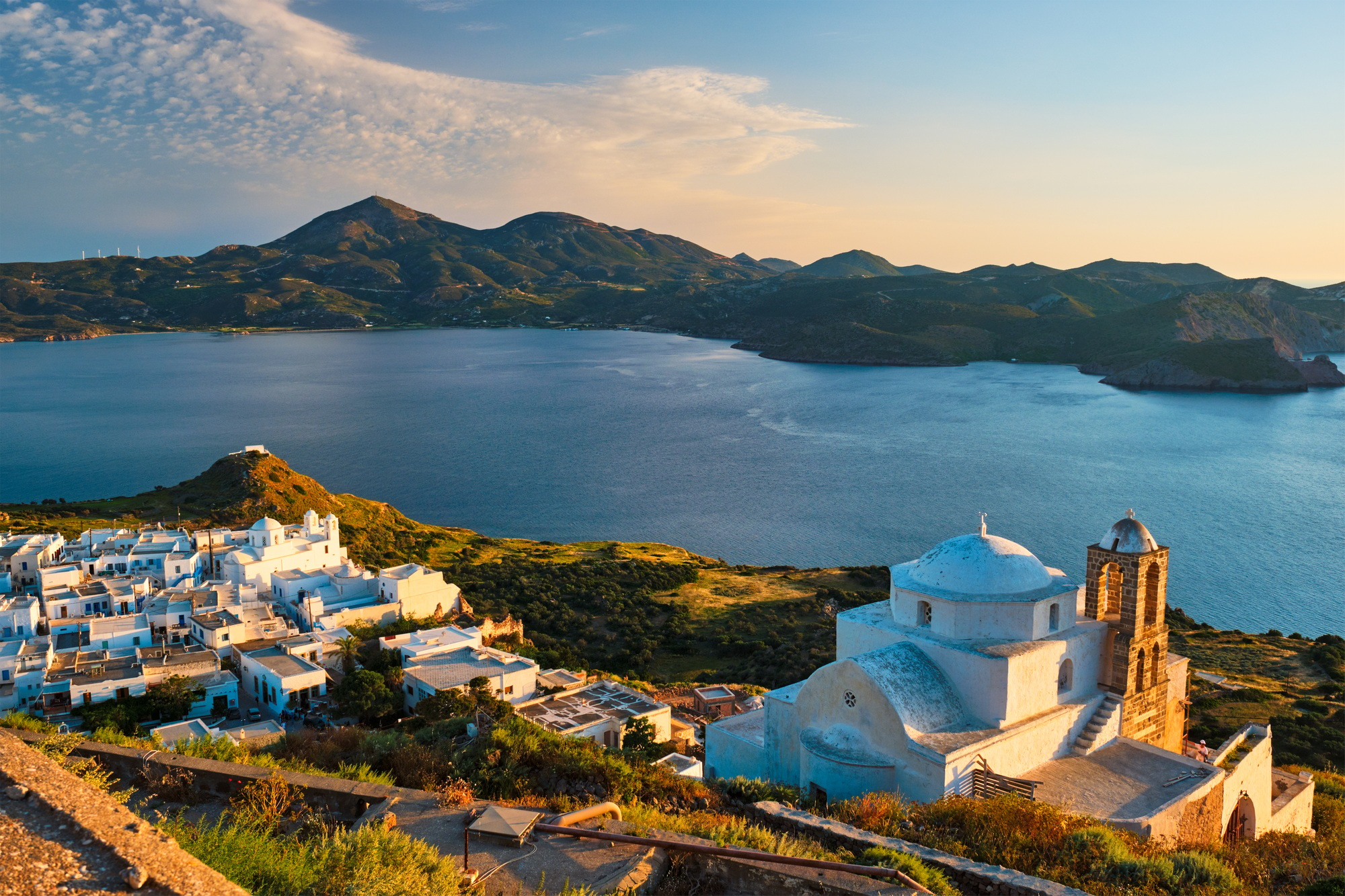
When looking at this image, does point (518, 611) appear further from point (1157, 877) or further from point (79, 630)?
point (1157, 877)

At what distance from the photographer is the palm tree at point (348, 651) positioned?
80.9 ft

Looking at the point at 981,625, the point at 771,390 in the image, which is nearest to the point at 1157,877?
the point at 981,625

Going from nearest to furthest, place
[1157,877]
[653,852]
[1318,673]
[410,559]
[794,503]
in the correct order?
[653,852], [1157,877], [1318,673], [410,559], [794,503]

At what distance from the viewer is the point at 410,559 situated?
46.2 metres

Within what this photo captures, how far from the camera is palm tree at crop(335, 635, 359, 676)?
80.9 feet

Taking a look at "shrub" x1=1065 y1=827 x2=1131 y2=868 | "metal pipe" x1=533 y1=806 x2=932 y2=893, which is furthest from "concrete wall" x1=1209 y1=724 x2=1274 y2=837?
"metal pipe" x1=533 y1=806 x2=932 y2=893

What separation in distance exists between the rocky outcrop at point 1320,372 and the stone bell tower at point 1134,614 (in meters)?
126

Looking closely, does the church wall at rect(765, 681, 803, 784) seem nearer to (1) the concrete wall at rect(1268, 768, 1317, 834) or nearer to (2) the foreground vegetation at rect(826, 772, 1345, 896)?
(2) the foreground vegetation at rect(826, 772, 1345, 896)

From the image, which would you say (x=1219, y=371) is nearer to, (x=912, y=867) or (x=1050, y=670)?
(x=1050, y=670)

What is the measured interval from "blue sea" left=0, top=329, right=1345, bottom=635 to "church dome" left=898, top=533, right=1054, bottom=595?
106ft

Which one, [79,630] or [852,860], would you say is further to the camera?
[79,630]

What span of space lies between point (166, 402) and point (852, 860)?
373ft

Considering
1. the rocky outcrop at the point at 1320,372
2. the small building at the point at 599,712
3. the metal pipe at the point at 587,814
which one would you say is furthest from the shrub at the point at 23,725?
the rocky outcrop at the point at 1320,372

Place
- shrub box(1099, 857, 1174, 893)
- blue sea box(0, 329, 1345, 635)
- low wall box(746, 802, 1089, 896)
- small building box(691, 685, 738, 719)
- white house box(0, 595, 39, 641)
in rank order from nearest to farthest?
low wall box(746, 802, 1089, 896), shrub box(1099, 857, 1174, 893), small building box(691, 685, 738, 719), white house box(0, 595, 39, 641), blue sea box(0, 329, 1345, 635)
